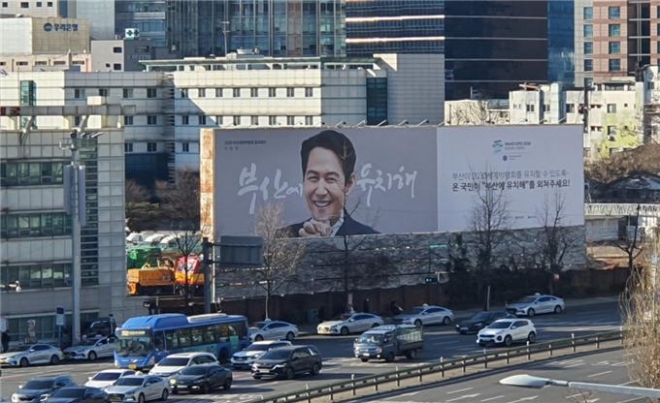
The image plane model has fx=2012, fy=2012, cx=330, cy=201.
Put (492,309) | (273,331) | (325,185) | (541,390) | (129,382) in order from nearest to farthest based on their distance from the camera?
(129,382) → (541,390) → (273,331) → (325,185) → (492,309)

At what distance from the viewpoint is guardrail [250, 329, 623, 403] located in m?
54.2

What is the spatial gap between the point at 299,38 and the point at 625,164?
164 ft

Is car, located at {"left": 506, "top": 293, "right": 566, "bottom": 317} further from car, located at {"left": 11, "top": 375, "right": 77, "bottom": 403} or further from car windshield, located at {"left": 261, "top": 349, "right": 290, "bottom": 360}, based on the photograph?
car, located at {"left": 11, "top": 375, "right": 77, "bottom": 403}

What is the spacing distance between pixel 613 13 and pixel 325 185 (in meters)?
91.2

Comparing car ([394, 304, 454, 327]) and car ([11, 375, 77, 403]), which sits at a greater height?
car ([394, 304, 454, 327])

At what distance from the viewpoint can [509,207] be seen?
8769 centimetres

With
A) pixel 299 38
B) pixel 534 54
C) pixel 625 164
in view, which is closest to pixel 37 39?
pixel 299 38

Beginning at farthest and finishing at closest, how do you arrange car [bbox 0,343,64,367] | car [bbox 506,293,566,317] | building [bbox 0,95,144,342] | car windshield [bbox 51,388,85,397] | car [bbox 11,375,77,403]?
car [bbox 506,293,566,317] → building [bbox 0,95,144,342] → car [bbox 0,343,64,367] → car [bbox 11,375,77,403] → car windshield [bbox 51,388,85,397]

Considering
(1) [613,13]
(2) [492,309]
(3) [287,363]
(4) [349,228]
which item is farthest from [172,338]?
(1) [613,13]

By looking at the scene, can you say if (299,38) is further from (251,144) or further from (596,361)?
(596,361)

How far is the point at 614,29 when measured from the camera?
556 ft

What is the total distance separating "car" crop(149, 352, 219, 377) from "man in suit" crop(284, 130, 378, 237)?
20781 millimetres

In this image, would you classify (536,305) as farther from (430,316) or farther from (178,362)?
(178,362)

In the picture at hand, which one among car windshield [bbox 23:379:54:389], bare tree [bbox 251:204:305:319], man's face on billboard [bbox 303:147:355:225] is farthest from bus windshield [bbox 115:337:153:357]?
man's face on billboard [bbox 303:147:355:225]
